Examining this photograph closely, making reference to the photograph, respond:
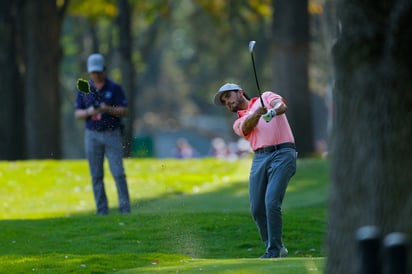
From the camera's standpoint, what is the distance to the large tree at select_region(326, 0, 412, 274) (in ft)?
25.0

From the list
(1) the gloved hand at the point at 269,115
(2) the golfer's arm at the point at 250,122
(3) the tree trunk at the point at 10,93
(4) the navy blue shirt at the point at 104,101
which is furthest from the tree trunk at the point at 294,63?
(1) the gloved hand at the point at 269,115

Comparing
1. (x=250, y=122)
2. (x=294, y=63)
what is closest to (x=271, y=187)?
(x=250, y=122)

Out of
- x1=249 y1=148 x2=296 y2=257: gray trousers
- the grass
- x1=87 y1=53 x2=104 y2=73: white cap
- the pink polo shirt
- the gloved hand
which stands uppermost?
x1=87 y1=53 x2=104 y2=73: white cap

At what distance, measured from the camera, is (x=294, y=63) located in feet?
94.2

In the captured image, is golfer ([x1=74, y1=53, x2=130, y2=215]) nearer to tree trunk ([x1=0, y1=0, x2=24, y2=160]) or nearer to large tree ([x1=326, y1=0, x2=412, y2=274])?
large tree ([x1=326, y1=0, x2=412, y2=274])

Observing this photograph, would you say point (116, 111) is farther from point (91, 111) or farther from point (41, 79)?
point (41, 79)

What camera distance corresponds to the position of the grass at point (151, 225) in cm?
1142

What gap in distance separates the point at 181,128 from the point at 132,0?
38.5 metres

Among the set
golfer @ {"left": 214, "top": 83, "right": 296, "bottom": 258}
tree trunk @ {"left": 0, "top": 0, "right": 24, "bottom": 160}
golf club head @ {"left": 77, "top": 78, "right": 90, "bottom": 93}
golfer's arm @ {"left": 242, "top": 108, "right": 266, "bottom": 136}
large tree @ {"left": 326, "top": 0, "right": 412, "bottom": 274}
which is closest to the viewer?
large tree @ {"left": 326, "top": 0, "right": 412, "bottom": 274}

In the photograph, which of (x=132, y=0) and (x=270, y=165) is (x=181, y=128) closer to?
(x=132, y=0)

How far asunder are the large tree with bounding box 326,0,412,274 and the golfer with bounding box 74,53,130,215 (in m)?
8.02

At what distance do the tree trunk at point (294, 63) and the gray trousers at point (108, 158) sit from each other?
12.9m

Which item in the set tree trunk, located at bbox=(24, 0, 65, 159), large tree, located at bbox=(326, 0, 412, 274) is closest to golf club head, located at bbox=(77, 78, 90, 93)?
large tree, located at bbox=(326, 0, 412, 274)

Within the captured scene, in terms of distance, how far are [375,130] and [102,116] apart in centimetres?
838
